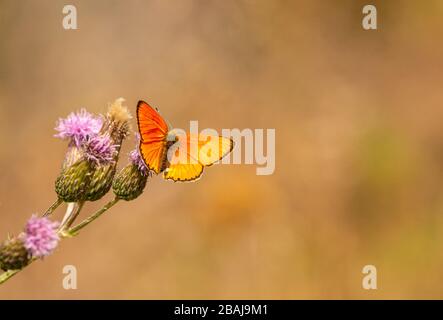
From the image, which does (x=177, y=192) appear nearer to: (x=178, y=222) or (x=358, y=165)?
(x=178, y=222)

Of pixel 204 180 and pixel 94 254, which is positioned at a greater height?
pixel 204 180

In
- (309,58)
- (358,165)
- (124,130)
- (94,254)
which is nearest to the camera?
(124,130)

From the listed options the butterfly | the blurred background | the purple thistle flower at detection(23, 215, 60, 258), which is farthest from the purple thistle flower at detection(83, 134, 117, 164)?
the blurred background

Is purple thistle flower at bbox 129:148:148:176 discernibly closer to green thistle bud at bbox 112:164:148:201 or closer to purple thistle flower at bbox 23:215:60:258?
green thistle bud at bbox 112:164:148:201

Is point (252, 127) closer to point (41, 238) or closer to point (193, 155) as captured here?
point (193, 155)

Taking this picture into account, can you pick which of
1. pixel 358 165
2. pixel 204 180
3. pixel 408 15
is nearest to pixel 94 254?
pixel 204 180

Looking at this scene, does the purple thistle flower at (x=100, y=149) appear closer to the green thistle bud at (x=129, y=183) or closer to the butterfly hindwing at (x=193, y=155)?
the green thistle bud at (x=129, y=183)
